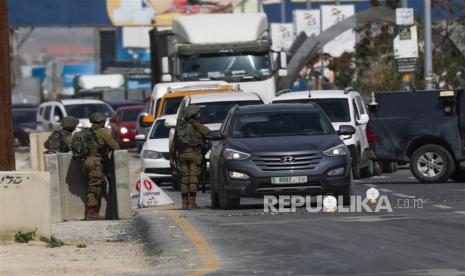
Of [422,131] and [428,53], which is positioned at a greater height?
[428,53]

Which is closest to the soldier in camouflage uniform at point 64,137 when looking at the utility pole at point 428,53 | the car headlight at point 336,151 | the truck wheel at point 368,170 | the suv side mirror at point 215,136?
the suv side mirror at point 215,136

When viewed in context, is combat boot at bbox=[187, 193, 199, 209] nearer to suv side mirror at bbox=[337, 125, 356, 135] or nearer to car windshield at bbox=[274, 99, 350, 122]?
suv side mirror at bbox=[337, 125, 356, 135]

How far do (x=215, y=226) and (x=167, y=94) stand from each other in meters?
13.5

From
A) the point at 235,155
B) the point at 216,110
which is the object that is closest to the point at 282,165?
the point at 235,155

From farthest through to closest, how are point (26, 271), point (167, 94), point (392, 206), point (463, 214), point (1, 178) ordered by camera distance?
1. point (167, 94)
2. point (392, 206)
3. point (463, 214)
4. point (1, 178)
5. point (26, 271)

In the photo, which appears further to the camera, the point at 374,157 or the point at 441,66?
the point at 441,66

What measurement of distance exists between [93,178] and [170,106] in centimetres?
1052

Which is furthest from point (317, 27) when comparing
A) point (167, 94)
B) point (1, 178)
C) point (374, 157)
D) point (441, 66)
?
point (1, 178)

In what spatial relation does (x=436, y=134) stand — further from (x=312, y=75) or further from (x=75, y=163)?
(x=312, y=75)

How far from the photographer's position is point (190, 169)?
19.9 meters

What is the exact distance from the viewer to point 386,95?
25031mm

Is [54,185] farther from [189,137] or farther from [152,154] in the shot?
[152,154]

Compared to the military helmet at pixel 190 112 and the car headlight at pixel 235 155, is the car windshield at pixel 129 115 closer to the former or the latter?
the military helmet at pixel 190 112

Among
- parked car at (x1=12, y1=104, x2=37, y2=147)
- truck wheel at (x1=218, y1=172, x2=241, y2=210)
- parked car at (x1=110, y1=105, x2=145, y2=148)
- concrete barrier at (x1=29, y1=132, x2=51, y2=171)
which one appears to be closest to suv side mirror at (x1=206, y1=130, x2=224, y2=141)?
truck wheel at (x1=218, y1=172, x2=241, y2=210)
